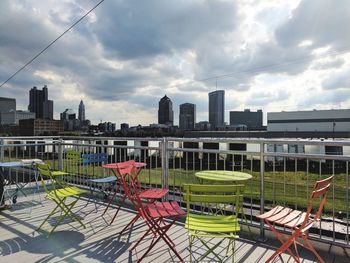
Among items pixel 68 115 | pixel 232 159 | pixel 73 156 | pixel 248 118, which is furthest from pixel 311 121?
pixel 73 156

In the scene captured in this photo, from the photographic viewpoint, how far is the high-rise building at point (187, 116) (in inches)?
1771

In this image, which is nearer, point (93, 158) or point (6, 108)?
point (93, 158)

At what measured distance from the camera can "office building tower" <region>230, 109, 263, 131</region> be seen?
77738 millimetres

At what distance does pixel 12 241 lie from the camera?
405cm

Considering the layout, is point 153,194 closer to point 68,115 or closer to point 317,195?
point 317,195

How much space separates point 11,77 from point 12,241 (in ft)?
56.0

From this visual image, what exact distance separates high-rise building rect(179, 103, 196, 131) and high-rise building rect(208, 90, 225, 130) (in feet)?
10.8

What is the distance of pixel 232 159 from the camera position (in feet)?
17.7

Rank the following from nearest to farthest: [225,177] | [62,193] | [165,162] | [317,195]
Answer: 1. [317,195]
2. [225,177]
3. [62,193]
4. [165,162]

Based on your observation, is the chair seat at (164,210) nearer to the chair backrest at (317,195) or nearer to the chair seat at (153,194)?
the chair seat at (153,194)

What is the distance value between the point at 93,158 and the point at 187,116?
4129 cm

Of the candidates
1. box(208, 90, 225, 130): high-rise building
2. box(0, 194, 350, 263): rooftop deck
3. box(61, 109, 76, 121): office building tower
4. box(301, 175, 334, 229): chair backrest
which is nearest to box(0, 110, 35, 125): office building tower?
box(61, 109, 76, 121): office building tower

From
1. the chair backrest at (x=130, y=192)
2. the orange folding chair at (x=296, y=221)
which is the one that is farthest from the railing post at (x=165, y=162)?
the orange folding chair at (x=296, y=221)

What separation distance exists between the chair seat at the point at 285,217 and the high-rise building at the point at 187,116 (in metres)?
40.2
